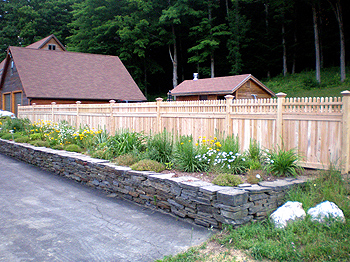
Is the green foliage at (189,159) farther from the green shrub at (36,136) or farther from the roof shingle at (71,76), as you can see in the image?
the roof shingle at (71,76)

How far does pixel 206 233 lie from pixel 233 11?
36.9 m

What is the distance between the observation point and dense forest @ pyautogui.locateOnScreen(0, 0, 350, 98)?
36438 millimetres

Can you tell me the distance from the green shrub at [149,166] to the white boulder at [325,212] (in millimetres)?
3057

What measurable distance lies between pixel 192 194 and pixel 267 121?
2.85m

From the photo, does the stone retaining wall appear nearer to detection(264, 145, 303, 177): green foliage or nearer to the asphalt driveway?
the asphalt driveway

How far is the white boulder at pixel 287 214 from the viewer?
4520 millimetres

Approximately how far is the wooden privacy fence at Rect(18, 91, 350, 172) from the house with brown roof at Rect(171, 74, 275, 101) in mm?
12455

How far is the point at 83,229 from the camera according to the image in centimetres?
491

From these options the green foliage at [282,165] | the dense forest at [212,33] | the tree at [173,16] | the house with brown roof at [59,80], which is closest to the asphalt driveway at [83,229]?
the green foliage at [282,165]

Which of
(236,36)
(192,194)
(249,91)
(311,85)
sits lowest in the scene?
(192,194)

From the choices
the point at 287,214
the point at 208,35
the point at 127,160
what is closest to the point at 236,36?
the point at 208,35

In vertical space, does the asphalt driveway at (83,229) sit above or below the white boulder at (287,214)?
below

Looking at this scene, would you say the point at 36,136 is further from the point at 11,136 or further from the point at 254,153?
the point at 254,153

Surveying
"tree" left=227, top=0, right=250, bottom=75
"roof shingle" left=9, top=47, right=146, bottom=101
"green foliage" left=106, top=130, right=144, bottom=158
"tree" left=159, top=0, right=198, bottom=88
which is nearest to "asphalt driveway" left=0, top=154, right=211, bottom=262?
"green foliage" left=106, top=130, right=144, bottom=158
